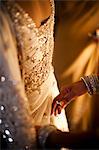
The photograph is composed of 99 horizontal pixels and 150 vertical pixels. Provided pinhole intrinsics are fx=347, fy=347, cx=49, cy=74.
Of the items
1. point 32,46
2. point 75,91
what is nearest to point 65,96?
point 75,91

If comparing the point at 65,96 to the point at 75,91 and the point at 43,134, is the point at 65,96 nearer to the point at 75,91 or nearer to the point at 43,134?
the point at 75,91

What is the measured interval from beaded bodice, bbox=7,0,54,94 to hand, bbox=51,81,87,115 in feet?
0.33

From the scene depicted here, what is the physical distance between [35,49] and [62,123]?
0.37m

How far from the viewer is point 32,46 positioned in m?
1.00

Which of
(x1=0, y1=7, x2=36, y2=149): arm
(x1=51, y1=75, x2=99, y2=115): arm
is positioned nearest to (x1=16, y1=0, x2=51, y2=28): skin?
(x1=0, y1=7, x2=36, y2=149): arm

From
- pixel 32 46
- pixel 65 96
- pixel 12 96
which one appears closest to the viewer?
pixel 12 96

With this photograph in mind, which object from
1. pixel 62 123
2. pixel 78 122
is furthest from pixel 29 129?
pixel 78 122

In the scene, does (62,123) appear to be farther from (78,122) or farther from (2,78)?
(78,122)

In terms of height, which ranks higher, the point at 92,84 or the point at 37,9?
the point at 37,9

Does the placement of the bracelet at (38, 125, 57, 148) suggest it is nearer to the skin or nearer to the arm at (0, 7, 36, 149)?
the arm at (0, 7, 36, 149)

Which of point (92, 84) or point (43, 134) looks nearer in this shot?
point (43, 134)

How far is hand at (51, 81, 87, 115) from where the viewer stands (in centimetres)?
118

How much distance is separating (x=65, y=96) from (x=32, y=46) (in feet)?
0.91

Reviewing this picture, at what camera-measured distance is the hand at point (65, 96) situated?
118 cm
